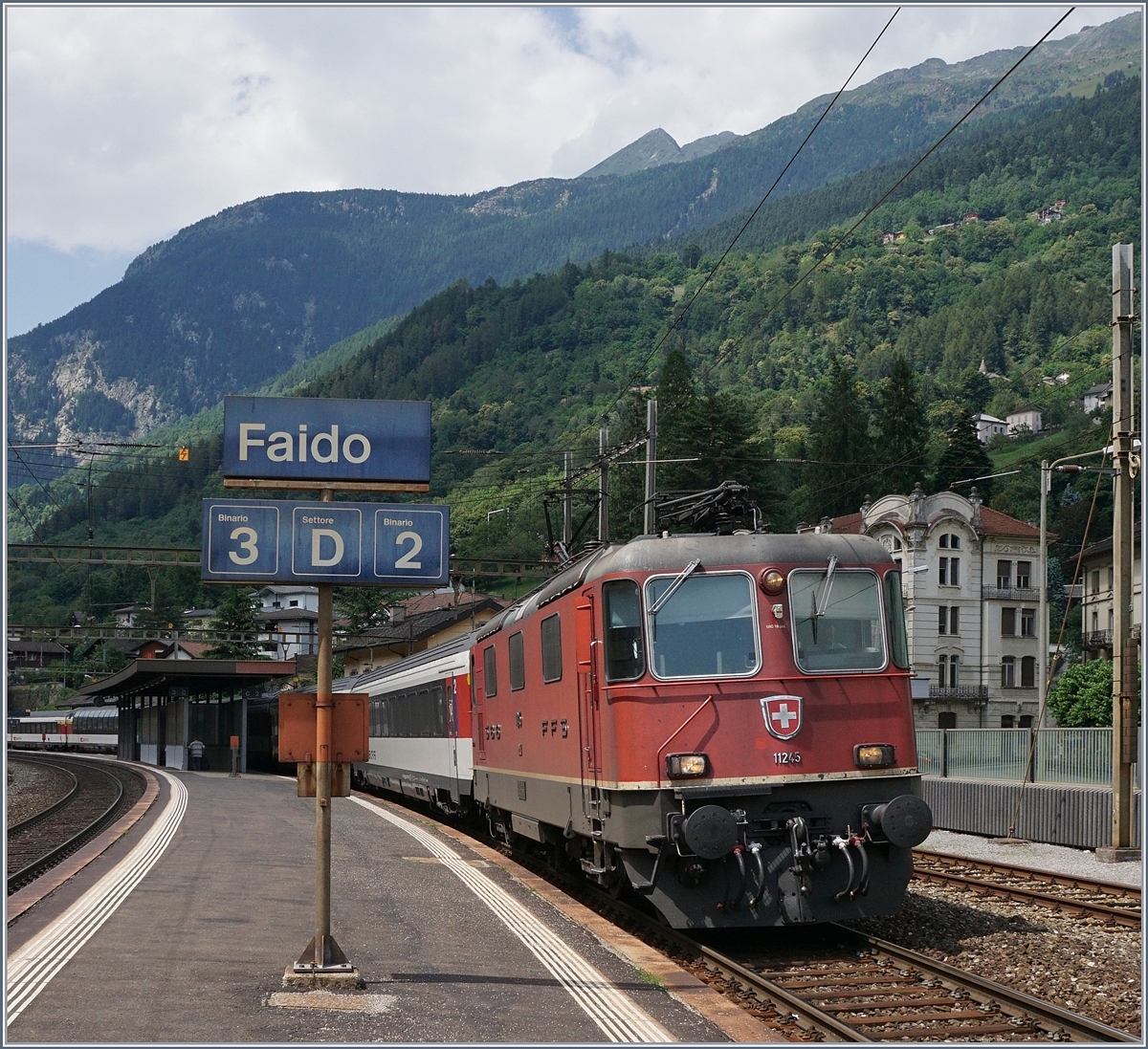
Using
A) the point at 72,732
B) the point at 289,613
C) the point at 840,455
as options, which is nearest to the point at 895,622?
the point at 840,455

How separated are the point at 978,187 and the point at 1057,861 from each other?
173 m

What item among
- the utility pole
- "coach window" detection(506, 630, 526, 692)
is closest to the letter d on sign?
"coach window" detection(506, 630, 526, 692)

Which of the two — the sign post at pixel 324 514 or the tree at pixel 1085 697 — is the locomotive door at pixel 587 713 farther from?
the tree at pixel 1085 697

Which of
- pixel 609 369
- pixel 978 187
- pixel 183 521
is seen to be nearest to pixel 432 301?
pixel 609 369

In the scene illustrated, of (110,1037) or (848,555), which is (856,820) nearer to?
(848,555)

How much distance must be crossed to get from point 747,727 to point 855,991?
2.33m

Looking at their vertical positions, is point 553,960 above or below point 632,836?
below

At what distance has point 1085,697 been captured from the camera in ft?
155

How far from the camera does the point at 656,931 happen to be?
12.5 m

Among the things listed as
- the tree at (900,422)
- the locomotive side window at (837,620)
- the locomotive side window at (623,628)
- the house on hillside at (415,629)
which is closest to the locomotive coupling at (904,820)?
the locomotive side window at (837,620)

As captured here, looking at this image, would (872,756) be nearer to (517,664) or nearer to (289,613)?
(517,664)

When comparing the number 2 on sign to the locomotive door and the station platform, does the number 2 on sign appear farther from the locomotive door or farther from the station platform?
the station platform

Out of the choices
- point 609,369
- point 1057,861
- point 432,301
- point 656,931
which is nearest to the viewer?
point 656,931

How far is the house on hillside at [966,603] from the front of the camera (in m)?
71.6
